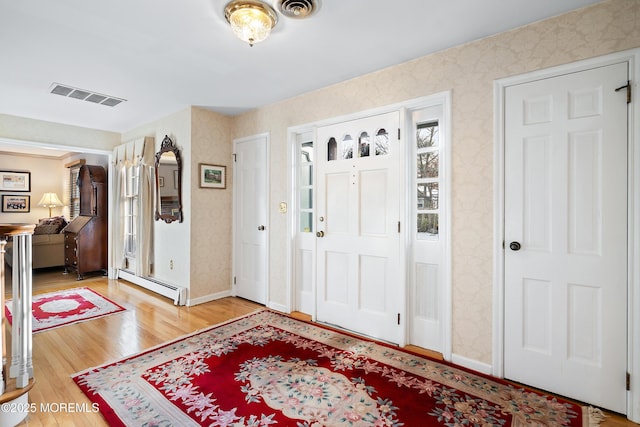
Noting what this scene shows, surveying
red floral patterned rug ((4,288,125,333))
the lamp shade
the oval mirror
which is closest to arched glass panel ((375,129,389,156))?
the oval mirror

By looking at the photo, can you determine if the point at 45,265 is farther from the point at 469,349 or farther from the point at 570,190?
the point at 570,190

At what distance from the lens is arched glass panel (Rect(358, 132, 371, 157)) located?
9.80 feet

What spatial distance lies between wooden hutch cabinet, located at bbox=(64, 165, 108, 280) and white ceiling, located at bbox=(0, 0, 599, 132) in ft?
6.58

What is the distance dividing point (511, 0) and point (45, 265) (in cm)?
763

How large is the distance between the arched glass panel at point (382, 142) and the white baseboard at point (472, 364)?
1826mm

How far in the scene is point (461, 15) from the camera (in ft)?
6.68

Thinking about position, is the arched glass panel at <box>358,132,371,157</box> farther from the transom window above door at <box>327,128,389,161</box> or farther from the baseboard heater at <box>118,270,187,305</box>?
the baseboard heater at <box>118,270,187,305</box>

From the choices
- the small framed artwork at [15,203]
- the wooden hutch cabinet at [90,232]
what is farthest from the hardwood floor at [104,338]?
the small framed artwork at [15,203]

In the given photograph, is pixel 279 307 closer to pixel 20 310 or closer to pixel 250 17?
pixel 20 310

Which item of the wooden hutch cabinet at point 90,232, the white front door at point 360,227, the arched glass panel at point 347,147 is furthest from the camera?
the wooden hutch cabinet at point 90,232

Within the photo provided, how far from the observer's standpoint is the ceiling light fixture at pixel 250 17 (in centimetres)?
192

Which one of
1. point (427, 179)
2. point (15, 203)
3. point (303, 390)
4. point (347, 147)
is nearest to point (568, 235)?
point (427, 179)

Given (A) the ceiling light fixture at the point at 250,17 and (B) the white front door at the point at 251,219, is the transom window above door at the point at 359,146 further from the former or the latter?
(A) the ceiling light fixture at the point at 250,17

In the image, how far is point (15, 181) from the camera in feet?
22.4
